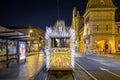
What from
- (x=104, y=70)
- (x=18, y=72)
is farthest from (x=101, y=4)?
(x=18, y=72)

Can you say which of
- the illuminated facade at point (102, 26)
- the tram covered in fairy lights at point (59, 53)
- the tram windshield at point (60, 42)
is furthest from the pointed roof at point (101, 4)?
the tram covered in fairy lights at point (59, 53)

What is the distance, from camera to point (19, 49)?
29.3 meters

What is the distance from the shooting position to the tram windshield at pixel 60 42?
20578 millimetres

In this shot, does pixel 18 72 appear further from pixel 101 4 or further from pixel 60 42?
pixel 101 4

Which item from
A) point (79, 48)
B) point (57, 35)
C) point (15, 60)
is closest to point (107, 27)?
point (79, 48)

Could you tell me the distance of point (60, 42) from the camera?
2109cm

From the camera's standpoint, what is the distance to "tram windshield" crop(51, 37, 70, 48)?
20.6 metres

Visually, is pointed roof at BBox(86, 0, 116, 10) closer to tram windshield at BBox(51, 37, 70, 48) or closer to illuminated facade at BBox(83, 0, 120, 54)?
illuminated facade at BBox(83, 0, 120, 54)

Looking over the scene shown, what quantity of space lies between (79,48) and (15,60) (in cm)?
8017

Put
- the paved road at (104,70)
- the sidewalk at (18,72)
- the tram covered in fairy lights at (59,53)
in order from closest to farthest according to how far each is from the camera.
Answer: the sidewalk at (18,72) < the tram covered in fairy lights at (59,53) < the paved road at (104,70)

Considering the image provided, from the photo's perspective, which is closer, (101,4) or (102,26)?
(102,26)

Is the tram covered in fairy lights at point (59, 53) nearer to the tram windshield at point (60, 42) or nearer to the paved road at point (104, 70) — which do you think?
the tram windshield at point (60, 42)

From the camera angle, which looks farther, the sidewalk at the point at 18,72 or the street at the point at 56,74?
the street at the point at 56,74

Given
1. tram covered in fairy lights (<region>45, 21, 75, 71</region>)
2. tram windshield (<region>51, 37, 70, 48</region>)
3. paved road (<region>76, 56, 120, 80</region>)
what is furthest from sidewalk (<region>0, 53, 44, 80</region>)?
paved road (<region>76, 56, 120, 80</region>)
